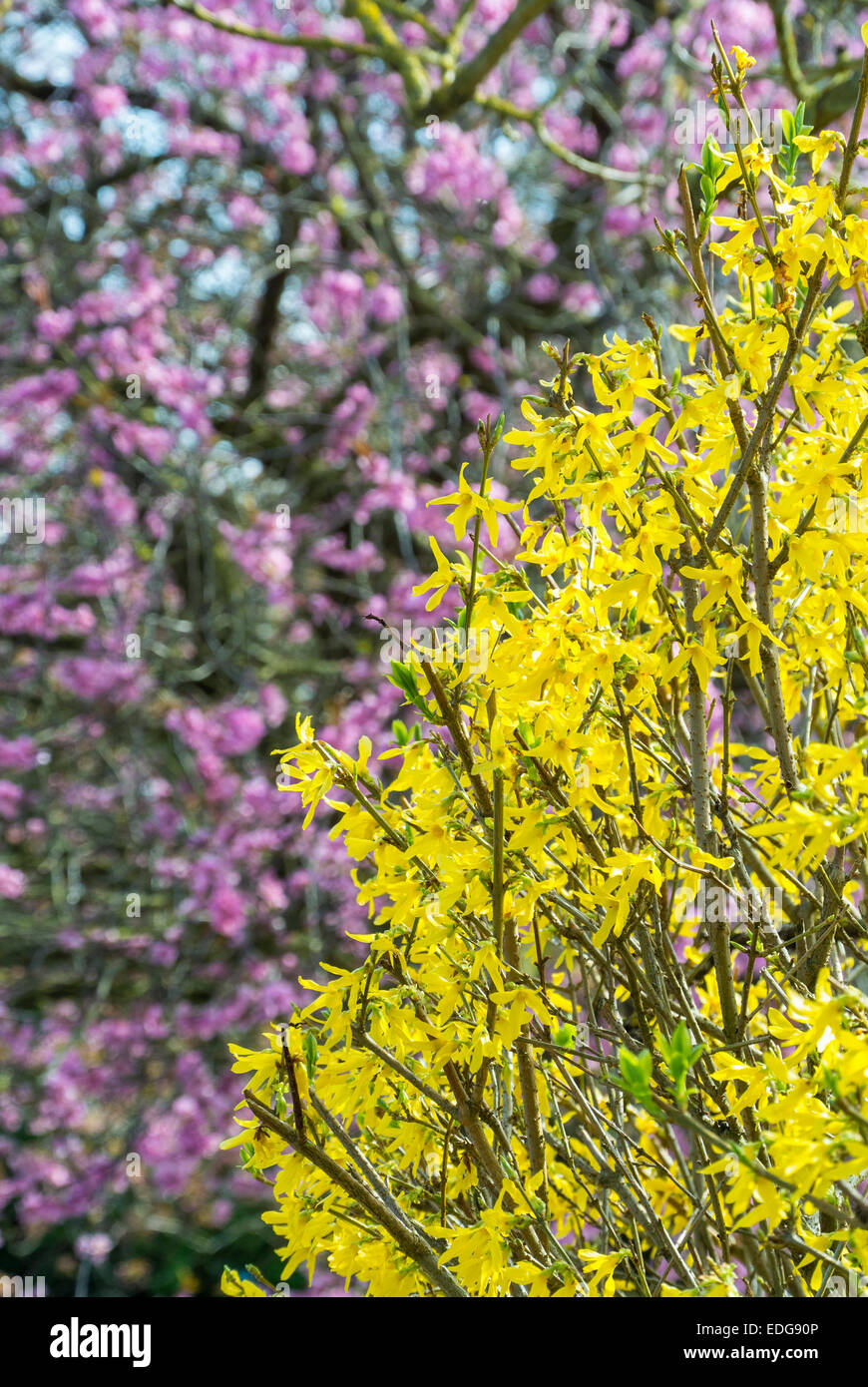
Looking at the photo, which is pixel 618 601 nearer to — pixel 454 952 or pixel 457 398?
pixel 454 952

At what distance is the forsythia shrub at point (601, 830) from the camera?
1.31 m

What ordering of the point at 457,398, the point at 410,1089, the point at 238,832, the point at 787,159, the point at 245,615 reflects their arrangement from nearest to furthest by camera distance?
the point at 787,159 → the point at 410,1089 → the point at 238,832 → the point at 245,615 → the point at 457,398

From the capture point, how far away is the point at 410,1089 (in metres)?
1.57

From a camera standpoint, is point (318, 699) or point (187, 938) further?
point (318, 699)

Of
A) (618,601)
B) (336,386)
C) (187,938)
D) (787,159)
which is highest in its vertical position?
(336,386)

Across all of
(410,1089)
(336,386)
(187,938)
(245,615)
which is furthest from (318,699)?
(410,1089)

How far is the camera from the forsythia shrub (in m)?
1.31

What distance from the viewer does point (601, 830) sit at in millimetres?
1636

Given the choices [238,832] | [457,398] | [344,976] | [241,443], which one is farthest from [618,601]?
[457,398]

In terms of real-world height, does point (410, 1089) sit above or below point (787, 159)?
below

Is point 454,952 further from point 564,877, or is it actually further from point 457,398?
point 457,398

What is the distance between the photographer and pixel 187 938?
4969 millimetres

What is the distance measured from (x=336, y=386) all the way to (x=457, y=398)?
613 mm

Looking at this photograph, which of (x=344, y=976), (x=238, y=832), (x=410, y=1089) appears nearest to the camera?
(x=344, y=976)
